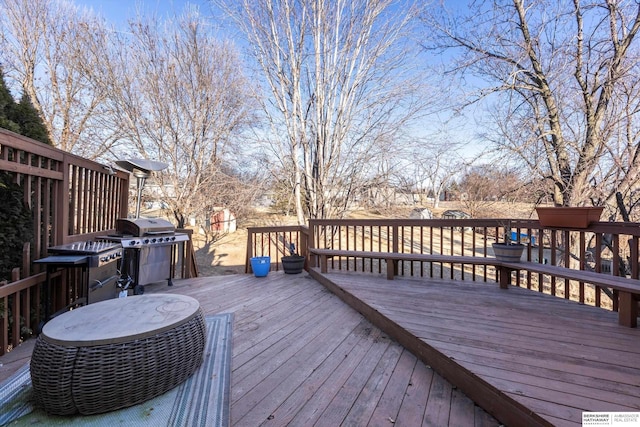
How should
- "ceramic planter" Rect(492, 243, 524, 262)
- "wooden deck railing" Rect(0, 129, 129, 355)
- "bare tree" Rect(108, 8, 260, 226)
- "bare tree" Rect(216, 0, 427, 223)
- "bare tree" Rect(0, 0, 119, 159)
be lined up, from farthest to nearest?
"bare tree" Rect(0, 0, 119, 159), "bare tree" Rect(108, 8, 260, 226), "bare tree" Rect(216, 0, 427, 223), "ceramic planter" Rect(492, 243, 524, 262), "wooden deck railing" Rect(0, 129, 129, 355)

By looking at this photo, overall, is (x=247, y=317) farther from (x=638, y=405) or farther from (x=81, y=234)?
(x=638, y=405)

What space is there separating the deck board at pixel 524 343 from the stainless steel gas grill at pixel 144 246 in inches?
96.5

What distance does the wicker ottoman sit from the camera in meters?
1.28

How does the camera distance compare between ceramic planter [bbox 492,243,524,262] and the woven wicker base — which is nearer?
the woven wicker base

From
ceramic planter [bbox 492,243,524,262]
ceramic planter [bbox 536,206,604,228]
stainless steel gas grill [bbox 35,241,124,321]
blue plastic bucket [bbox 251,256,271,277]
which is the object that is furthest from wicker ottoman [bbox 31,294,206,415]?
ceramic planter [bbox 536,206,604,228]

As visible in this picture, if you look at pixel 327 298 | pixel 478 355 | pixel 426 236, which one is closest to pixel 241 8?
pixel 327 298

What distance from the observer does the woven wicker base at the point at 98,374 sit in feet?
4.18

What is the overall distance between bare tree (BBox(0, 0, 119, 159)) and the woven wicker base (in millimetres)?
7152

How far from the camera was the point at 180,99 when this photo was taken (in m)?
6.68
